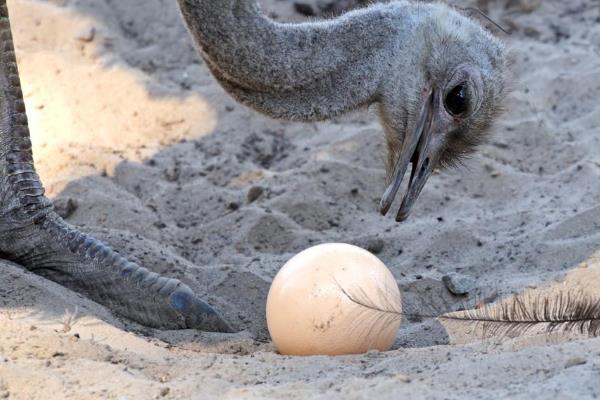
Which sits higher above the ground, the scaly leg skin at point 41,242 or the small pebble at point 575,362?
the small pebble at point 575,362

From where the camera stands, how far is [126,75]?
19.6 ft

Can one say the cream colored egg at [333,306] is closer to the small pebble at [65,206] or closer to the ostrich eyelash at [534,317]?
the ostrich eyelash at [534,317]

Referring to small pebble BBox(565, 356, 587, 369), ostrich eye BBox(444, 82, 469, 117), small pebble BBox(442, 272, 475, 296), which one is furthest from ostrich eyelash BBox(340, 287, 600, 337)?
ostrich eye BBox(444, 82, 469, 117)

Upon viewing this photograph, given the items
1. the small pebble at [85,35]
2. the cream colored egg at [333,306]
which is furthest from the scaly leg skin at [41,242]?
the small pebble at [85,35]

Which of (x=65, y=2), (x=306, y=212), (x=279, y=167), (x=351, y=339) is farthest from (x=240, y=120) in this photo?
(x=351, y=339)

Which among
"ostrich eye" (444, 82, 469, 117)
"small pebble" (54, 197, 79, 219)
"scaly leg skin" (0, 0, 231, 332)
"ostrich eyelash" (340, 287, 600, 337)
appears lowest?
"small pebble" (54, 197, 79, 219)

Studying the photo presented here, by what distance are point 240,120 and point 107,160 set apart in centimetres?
81

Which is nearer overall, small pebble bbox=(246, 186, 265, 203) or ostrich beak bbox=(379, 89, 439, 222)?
ostrich beak bbox=(379, 89, 439, 222)

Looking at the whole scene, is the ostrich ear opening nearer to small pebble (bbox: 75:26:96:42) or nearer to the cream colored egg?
the cream colored egg

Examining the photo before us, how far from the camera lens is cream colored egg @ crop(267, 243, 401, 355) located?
11.3 feet

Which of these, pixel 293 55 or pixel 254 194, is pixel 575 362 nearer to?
pixel 293 55

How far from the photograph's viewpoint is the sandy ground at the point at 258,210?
3115 mm

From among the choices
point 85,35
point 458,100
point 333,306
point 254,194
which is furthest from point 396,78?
point 85,35

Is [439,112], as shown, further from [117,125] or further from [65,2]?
[65,2]
